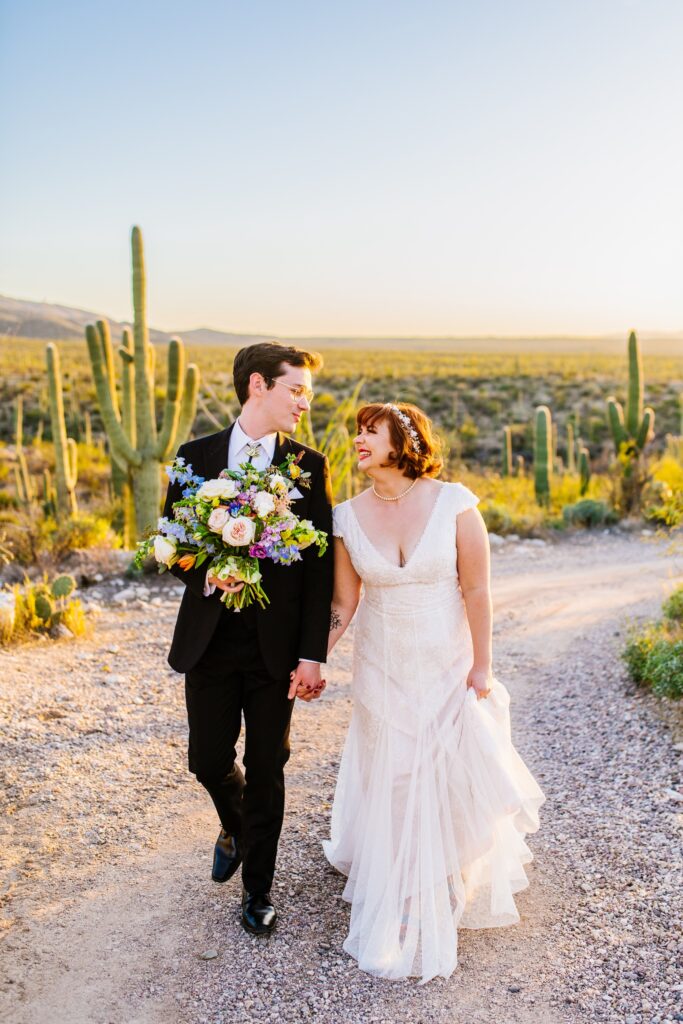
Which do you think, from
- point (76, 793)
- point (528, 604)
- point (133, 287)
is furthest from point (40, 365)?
point (76, 793)

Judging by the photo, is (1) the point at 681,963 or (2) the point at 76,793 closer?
(1) the point at 681,963

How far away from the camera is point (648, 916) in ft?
12.1

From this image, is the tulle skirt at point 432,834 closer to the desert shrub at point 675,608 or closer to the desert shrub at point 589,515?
the desert shrub at point 675,608

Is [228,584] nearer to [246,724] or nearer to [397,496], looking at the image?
[246,724]

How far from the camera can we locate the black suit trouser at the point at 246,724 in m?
3.41

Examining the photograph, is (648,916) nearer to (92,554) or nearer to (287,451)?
(287,451)

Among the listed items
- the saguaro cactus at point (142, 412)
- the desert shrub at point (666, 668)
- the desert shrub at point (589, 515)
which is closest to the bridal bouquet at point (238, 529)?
the desert shrub at point (666, 668)

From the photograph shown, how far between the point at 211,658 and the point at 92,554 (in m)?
7.01

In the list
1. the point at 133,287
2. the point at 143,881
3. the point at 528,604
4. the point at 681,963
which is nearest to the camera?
the point at 681,963

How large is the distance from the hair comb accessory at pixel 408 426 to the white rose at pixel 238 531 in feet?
2.59

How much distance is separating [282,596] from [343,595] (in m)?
0.38

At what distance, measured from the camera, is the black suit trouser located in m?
3.41

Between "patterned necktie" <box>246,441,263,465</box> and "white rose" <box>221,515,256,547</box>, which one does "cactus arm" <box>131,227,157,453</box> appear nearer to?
"patterned necktie" <box>246,441,263,465</box>

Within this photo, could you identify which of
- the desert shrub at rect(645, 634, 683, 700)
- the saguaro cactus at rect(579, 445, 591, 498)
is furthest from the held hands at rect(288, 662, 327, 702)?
the saguaro cactus at rect(579, 445, 591, 498)
